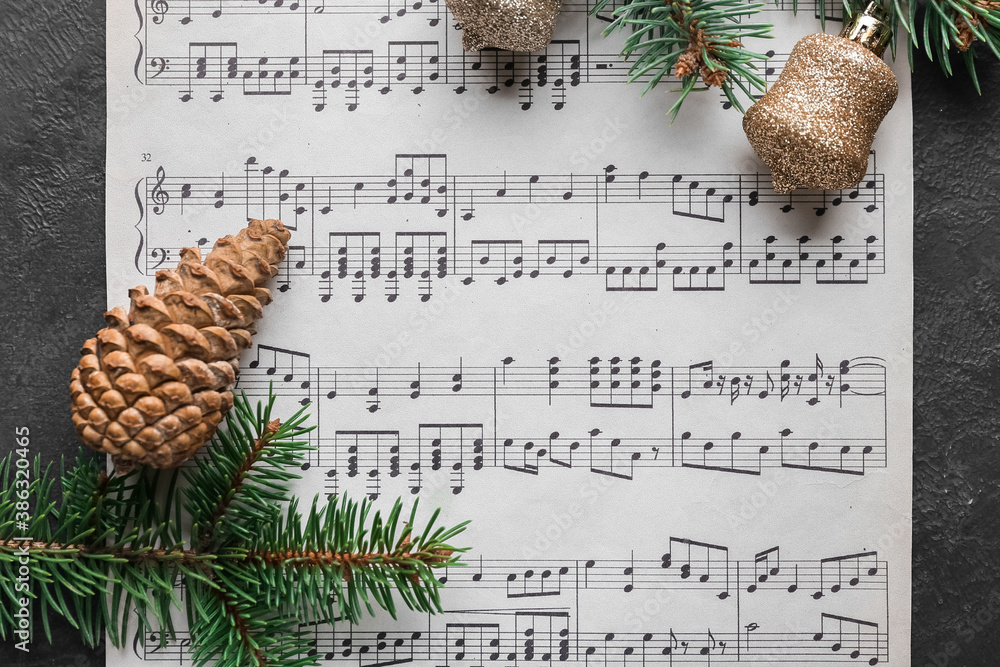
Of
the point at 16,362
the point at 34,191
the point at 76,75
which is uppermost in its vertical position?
the point at 76,75

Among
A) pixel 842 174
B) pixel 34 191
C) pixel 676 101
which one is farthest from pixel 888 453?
pixel 34 191

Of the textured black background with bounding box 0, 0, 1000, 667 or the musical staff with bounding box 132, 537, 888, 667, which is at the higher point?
the textured black background with bounding box 0, 0, 1000, 667

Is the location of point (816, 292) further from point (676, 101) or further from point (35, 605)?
point (35, 605)

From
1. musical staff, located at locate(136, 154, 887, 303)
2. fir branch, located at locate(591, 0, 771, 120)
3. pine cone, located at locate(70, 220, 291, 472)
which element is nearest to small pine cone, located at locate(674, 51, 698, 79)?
fir branch, located at locate(591, 0, 771, 120)

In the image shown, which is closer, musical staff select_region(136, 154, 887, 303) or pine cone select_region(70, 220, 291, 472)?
pine cone select_region(70, 220, 291, 472)

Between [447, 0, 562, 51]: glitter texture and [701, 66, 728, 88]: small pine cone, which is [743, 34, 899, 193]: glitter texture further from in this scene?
[447, 0, 562, 51]: glitter texture

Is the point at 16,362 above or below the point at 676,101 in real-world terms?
below

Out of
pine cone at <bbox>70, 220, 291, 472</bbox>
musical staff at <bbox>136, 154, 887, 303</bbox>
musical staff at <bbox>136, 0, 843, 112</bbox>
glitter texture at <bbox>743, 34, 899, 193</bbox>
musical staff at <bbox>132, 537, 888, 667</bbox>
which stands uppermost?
musical staff at <bbox>136, 0, 843, 112</bbox>

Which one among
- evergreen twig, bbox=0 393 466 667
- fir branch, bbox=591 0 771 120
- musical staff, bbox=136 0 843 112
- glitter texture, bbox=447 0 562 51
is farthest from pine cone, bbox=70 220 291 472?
fir branch, bbox=591 0 771 120
